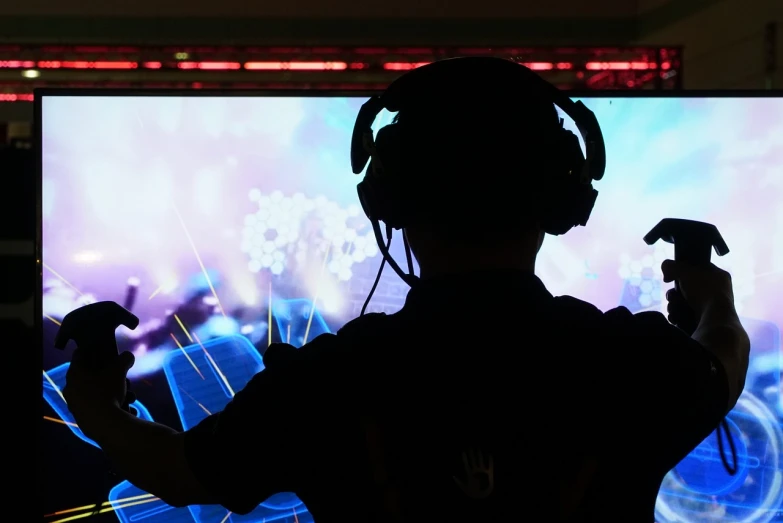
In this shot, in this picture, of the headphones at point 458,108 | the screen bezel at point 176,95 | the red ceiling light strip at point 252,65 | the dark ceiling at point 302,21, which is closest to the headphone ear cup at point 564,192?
the headphones at point 458,108

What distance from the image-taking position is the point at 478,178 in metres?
0.65

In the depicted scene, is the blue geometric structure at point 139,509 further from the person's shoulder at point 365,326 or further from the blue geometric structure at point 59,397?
the person's shoulder at point 365,326

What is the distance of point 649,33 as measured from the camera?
11.3 feet

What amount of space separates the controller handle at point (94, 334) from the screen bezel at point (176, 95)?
772 millimetres

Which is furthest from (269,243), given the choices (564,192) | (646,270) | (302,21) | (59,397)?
(302,21)

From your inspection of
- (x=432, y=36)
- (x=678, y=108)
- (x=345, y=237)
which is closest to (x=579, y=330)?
(x=345, y=237)

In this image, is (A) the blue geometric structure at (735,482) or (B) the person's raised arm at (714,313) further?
(A) the blue geometric structure at (735,482)

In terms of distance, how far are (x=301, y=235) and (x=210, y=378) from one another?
32 cm

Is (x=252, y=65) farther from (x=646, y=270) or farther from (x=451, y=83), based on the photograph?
(x=451, y=83)

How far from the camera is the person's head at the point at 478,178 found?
651 mm

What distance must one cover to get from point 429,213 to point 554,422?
0.68 feet

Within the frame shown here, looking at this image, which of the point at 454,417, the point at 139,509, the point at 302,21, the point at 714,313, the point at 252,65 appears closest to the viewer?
the point at 454,417

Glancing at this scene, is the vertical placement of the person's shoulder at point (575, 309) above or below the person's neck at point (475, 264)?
below

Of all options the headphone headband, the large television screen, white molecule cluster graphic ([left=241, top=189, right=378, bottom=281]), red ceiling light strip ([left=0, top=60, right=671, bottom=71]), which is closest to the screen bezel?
the large television screen
